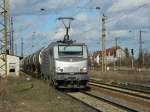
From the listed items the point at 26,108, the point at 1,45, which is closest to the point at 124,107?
the point at 26,108

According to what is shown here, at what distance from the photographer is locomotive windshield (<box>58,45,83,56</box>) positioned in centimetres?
2984

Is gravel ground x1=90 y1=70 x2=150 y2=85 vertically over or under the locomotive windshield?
under

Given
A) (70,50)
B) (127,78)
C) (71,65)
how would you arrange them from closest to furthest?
(71,65)
(70,50)
(127,78)

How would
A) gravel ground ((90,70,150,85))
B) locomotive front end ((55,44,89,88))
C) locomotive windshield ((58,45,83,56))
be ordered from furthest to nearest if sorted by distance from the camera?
1. gravel ground ((90,70,150,85))
2. locomotive windshield ((58,45,83,56))
3. locomotive front end ((55,44,89,88))

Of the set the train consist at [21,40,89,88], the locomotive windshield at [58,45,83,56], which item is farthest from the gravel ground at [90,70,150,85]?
the locomotive windshield at [58,45,83,56]

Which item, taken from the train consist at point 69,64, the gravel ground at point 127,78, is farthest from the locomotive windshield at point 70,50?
the gravel ground at point 127,78

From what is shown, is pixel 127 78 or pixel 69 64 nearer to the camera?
pixel 69 64

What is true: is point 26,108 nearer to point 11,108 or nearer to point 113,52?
point 11,108

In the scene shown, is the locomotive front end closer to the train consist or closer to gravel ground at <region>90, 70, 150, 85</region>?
the train consist

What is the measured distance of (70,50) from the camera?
29.9 metres

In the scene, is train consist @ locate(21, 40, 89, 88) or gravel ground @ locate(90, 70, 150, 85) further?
gravel ground @ locate(90, 70, 150, 85)

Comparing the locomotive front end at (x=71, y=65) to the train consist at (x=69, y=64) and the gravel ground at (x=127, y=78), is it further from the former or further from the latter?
the gravel ground at (x=127, y=78)

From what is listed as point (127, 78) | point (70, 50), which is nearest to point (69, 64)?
point (70, 50)

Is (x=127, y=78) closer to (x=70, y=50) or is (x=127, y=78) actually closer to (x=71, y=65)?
(x=70, y=50)
